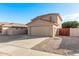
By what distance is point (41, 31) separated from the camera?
61.9 ft

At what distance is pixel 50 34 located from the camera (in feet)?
59.9

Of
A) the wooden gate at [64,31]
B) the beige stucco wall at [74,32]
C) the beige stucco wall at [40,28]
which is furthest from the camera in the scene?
the wooden gate at [64,31]

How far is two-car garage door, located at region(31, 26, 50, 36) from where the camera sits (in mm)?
18531

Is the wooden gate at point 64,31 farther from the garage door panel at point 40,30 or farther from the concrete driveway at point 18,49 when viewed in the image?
the concrete driveway at point 18,49

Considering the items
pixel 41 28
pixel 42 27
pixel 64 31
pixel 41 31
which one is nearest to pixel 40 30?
pixel 41 31

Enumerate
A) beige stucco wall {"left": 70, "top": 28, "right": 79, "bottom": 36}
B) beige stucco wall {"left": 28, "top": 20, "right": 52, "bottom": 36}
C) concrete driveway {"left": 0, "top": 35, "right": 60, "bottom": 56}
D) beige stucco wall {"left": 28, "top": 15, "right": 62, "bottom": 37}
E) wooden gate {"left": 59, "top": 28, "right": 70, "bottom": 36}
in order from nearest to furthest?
concrete driveway {"left": 0, "top": 35, "right": 60, "bottom": 56}, beige stucco wall {"left": 28, "top": 15, "right": 62, "bottom": 37}, beige stucco wall {"left": 28, "top": 20, "right": 52, "bottom": 36}, beige stucco wall {"left": 70, "top": 28, "right": 79, "bottom": 36}, wooden gate {"left": 59, "top": 28, "right": 70, "bottom": 36}

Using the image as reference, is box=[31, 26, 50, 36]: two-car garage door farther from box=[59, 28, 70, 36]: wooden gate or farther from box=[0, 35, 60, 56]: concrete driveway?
box=[0, 35, 60, 56]: concrete driveway

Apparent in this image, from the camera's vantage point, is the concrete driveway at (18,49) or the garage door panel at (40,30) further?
the garage door panel at (40,30)

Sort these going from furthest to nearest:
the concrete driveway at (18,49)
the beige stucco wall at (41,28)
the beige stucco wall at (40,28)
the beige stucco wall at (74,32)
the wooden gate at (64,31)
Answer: the wooden gate at (64,31)
the beige stucco wall at (74,32)
the beige stucco wall at (40,28)
the beige stucco wall at (41,28)
the concrete driveway at (18,49)

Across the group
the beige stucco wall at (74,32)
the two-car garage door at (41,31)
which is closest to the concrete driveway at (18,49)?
the two-car garage door at (41,31)

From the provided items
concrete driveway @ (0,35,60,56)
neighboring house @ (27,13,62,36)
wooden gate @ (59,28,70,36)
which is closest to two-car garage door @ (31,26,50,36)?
neighboring house @ (27,13,62,36)

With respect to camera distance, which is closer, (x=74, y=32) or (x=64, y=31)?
(x=74, y=32)

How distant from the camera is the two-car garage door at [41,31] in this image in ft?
60.8

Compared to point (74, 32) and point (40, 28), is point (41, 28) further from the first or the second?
point (74, 32)
